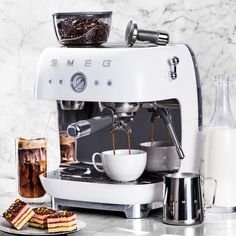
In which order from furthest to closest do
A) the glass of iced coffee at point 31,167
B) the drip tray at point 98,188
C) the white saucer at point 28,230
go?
1. the glass of iced coffee at point 31,167
2. the drip tray at point 98,188
3. the white saucer at point 28,230

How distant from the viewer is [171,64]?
165 cm

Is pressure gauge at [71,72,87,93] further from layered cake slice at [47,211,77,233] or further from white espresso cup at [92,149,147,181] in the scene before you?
layered cake slice at [47,211,77,233]

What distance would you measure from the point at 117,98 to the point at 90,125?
3.2 inches

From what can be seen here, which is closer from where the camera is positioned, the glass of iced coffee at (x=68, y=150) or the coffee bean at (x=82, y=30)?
the coffee bean at (x=82, y=30)

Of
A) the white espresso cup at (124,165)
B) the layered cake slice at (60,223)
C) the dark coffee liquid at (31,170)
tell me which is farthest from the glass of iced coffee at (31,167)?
the layered cake slice at (60,223)

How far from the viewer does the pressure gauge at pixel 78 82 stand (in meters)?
1.64

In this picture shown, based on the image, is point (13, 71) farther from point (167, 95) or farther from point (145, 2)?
point (167, 95)

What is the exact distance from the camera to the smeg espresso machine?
1.59 metres

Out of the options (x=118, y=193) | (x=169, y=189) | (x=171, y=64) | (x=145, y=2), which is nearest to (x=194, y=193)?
(x=169, y=189)

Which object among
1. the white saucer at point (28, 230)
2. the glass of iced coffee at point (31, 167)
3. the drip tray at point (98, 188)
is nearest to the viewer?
the white saucer at point (28, 230)

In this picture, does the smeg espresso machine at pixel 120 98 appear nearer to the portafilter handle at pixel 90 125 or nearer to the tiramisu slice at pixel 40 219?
the portafilter handle at pixel 90 125

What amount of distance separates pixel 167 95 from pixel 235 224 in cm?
30

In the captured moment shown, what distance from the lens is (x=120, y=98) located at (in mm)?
1583

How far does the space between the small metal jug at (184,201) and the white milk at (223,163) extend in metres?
A: 0.11
